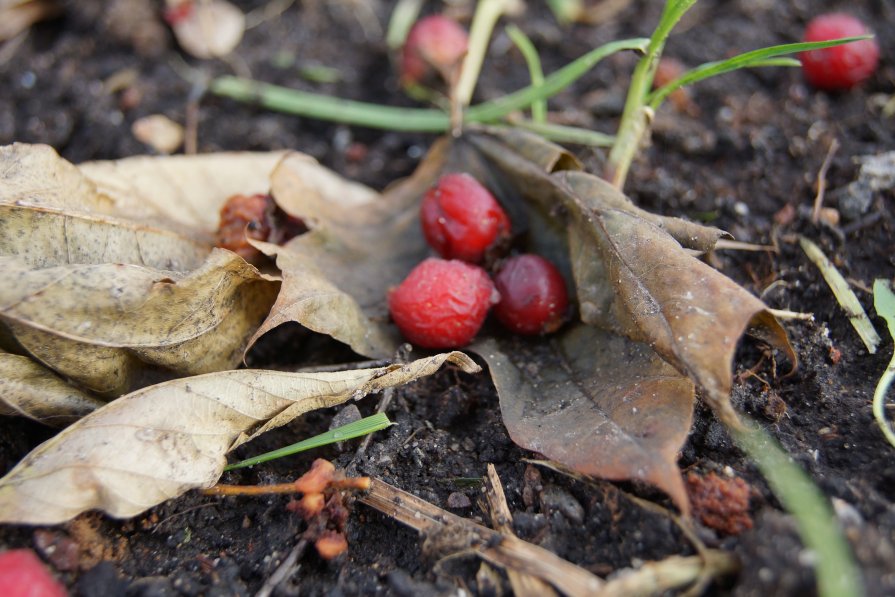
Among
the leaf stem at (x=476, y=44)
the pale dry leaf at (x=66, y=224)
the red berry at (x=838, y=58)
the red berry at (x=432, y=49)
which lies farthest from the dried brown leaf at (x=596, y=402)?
the red berry at (x=838, y=58)

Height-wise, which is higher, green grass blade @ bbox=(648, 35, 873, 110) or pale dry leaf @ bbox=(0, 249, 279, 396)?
green grass blade @ bbox=(648, 35, 873, 110)

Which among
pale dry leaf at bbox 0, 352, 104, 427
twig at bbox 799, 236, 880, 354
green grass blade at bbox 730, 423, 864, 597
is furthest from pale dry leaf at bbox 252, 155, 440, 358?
twig at bbox 799, 236, 880, 354

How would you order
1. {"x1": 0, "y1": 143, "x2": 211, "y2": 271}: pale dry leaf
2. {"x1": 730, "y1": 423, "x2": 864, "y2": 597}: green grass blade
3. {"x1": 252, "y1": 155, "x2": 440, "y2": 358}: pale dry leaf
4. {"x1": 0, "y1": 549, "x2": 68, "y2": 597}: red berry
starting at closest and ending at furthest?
{"x1": 730, "y1": 423, "x2": 864, "y2": 597}: green grass blade, {"x1": 0, "y1": 549, "x2": 68, "y2": 597}: red berry, {"x1": 0, "y1": 143, "x2": 211, "y2": 271}: pale dry leaf, {"x1": 252, "y1": 155, "x2": 440, "y2": 358}: pale dry leaf

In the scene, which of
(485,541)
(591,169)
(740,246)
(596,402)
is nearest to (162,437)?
(485,541)

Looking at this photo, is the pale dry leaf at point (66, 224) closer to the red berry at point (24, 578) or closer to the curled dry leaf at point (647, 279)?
the red berry at point (24, 578)

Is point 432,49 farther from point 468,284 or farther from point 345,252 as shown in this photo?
point 468,284

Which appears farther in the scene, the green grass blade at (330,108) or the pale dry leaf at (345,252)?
the green grass blade at (330,108)

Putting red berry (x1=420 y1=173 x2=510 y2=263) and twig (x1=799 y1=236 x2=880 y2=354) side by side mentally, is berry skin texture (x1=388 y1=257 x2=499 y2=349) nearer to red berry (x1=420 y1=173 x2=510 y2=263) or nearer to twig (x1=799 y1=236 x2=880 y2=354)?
red berry (x1=420 y1=173 x2=510 y2=263)
